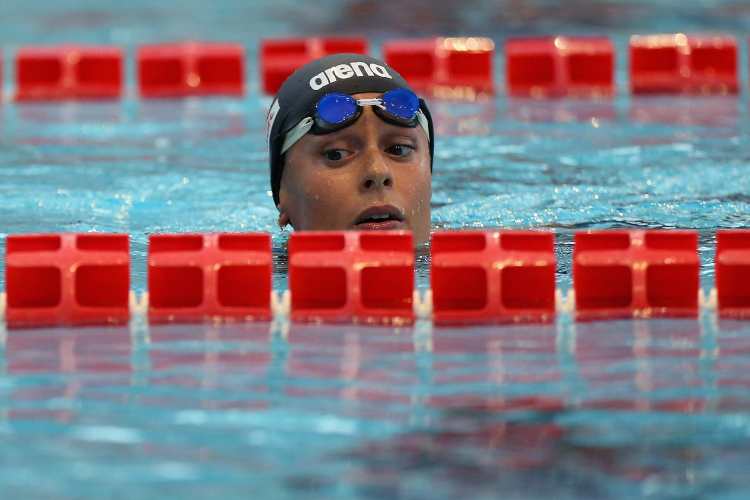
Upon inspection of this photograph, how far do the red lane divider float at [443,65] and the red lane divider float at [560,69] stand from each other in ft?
0.40

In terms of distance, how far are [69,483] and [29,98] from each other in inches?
208

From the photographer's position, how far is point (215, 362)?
3.38 m

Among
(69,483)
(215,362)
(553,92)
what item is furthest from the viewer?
(553,92)

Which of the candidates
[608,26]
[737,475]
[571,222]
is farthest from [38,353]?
[608,26]

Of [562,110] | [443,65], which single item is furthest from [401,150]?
[443,65]

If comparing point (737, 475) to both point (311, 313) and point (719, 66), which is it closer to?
point (311, 313)

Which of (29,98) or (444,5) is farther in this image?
(444,5)

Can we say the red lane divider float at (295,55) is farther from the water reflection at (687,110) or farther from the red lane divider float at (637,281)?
the red lane divider float at (637,281)

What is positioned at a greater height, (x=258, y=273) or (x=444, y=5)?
(x=444, y=5)

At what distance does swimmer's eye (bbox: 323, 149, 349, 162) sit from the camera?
4.37m

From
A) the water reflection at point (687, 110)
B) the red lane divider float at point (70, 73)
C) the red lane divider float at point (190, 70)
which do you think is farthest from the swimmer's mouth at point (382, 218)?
the red lane divider float at point (70, 73)

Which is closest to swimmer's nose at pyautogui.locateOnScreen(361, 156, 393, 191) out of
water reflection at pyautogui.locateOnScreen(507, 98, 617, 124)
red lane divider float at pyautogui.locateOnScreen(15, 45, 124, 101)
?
water reflection at pyautogui.locateOnScreen(507, 98, 617, 124)

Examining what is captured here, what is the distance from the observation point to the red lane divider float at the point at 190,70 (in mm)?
7797

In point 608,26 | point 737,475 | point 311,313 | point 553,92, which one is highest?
point 608,26
